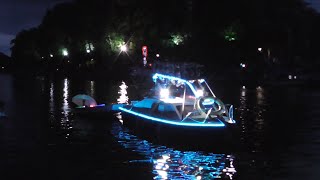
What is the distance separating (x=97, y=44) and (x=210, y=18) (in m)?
24.8

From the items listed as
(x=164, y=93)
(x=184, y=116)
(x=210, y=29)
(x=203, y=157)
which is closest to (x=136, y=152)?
(x=203, y=157)

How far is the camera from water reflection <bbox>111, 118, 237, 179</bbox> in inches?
737

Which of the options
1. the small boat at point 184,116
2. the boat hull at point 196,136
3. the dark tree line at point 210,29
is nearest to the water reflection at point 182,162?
the boat hull at point 196,136

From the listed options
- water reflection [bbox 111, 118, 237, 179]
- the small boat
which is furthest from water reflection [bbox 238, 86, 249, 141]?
water reflection [bbox 111, 118, 237, 179]

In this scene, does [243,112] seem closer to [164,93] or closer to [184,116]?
[164,93]

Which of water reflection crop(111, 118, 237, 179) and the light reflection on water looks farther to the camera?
the light reflection on water

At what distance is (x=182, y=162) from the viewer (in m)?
20.7

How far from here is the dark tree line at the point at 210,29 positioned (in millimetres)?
87062

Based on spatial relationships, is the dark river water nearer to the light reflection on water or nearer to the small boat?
the light reflection on water

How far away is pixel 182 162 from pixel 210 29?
70.5 meters

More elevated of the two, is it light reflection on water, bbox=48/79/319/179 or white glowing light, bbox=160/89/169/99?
white glowing light, bbox=160/89/169/99

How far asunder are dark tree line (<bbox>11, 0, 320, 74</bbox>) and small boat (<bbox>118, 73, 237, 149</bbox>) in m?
57.5

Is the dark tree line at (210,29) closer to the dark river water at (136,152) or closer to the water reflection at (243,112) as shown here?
the water reflection at (243,112)

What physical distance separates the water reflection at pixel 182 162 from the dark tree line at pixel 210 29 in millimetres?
61788
